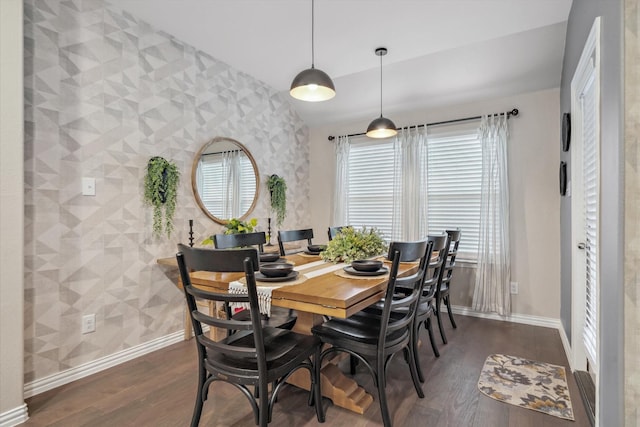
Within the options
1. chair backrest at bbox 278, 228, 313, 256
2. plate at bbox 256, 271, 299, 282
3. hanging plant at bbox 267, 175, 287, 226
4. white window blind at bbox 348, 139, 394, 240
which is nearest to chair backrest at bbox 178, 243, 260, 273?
plate at bbox 256, 271, 299, 282

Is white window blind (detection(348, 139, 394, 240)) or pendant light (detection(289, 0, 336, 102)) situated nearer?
pendant light (detection(289, 0, 336, 102))

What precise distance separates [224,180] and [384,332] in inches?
97.1

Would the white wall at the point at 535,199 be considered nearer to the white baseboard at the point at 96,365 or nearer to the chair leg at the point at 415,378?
the chair leg at the point at 415,378

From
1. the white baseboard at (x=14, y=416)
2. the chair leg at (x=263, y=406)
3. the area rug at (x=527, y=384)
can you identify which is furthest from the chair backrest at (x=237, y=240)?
the area rug at (x=527, y=384)

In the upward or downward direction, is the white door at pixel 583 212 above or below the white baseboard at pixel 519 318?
above

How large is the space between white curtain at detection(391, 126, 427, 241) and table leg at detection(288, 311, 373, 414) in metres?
2.34

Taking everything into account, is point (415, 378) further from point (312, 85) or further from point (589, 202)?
point (312, 85)

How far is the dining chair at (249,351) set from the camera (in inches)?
55.3

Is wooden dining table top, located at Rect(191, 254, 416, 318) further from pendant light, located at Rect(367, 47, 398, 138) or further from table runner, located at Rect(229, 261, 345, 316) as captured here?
pendant light, located at Rect(367, 47, 398, 138)

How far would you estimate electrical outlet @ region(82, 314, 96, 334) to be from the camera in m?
2.43

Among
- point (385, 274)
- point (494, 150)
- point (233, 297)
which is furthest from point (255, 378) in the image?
point (494, 150)

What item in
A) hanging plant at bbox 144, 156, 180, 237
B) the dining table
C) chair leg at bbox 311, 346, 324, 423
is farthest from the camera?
hanging plant at bbox 144, 156, 180, 237

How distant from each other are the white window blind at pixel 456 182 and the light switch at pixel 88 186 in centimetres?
Result: 333

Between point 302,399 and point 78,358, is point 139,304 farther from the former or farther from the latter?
point 302,399
